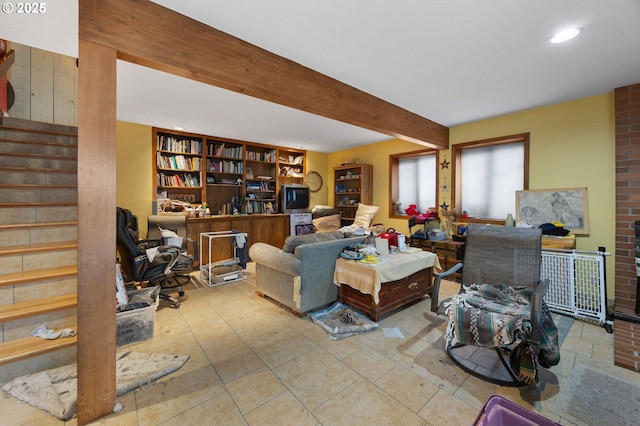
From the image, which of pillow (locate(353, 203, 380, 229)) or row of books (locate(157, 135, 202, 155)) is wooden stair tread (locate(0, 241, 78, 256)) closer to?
row of books (locate(157, 135, 202, 155))

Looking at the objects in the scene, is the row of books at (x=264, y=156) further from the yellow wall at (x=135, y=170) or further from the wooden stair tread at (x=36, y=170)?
the wooden stair tread at (x=36, y=170)

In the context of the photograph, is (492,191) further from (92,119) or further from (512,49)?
(92,119)

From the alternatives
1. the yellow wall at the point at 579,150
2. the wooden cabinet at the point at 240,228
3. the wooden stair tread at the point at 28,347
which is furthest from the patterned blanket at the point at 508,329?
the wooden cabinet at the point at 240,228

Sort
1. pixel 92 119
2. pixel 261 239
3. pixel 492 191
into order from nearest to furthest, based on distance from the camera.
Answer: pixel 92 119, pixel 492 191, pixel 261 239

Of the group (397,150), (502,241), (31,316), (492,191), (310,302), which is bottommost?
(310,302)

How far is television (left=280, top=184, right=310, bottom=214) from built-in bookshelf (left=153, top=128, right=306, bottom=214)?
10.4 inches

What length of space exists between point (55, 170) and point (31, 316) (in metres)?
1.77

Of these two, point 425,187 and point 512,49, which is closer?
point 512,49

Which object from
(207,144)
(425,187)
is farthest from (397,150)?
(207,144)

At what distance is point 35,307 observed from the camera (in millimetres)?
1793

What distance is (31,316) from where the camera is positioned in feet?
5.76

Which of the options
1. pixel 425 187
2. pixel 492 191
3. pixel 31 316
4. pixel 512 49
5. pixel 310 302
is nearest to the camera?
pixel 31 316

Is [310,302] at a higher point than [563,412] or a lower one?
higher

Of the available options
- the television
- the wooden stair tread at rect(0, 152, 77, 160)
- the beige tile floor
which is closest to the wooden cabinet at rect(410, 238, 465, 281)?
the beige tile floor
